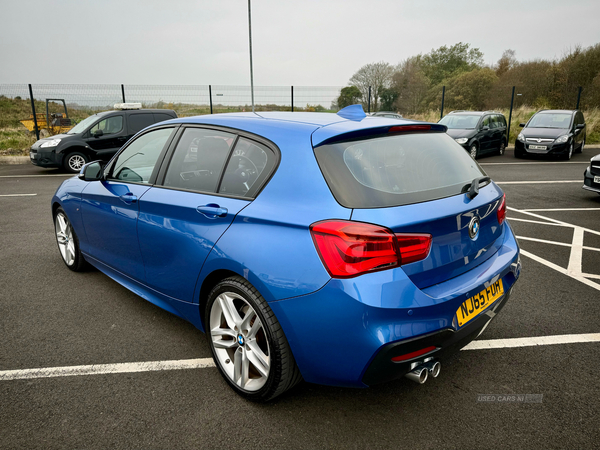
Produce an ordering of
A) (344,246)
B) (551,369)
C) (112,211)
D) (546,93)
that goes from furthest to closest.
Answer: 1. (546,93)
2. (112,211)
3. (551,369)
4. (344,246)

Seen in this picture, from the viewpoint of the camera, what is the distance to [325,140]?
7.40 feet

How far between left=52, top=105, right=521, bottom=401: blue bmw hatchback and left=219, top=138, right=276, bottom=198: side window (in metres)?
0.01

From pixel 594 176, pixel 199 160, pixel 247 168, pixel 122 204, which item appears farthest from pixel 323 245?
pixel 594 176

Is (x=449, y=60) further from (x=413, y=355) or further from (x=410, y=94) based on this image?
(x=413, y=355)

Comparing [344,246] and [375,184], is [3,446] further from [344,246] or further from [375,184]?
[375,184]

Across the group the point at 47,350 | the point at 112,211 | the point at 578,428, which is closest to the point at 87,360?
the point at 47,350

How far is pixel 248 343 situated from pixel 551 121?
1650 cm

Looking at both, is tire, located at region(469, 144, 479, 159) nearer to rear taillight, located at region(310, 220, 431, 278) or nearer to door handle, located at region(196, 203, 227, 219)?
door handle, located at region(196, 203, 227, 219)

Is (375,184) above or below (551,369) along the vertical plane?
above

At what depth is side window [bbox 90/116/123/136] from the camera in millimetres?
12078

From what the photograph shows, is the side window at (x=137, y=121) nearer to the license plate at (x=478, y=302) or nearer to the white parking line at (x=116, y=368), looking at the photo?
the white parking line at (x=116, y=368)

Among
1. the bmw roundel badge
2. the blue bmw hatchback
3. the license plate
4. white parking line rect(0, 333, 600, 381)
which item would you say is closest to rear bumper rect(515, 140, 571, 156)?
white parking line rect(0, 333, 600, 381)

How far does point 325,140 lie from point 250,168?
49cm

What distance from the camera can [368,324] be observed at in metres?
1.89
